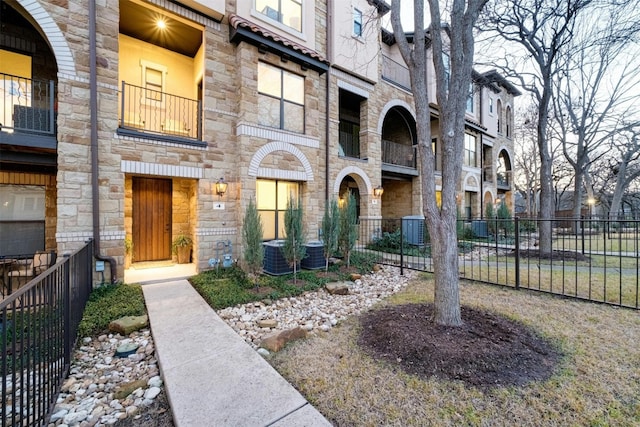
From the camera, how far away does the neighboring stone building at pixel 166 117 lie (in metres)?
5.43

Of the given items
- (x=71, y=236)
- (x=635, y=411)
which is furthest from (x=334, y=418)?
(x=71, y=236)

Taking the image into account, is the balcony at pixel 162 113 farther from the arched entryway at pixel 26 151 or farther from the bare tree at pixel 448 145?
the bare tree at pixel 448 145

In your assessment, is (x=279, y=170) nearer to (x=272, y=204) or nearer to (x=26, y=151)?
(x=272, y=204)

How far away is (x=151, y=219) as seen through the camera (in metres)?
7.93

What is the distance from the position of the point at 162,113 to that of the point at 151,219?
3197mm

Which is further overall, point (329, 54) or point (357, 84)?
point (357, 84)

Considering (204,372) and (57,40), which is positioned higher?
(57,40)

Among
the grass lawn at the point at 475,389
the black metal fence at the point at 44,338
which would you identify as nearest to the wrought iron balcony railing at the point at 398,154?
the grass lawn at the point at 475,389

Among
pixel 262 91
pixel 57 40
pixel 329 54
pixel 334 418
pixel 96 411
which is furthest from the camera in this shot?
pixel 329 54

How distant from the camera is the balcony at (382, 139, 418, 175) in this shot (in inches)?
509

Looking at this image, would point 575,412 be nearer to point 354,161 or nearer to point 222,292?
point 222,292

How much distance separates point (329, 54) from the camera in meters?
9.29

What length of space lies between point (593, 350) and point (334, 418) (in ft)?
10.6

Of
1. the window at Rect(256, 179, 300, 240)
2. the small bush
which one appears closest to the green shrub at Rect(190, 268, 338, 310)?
the small bush
